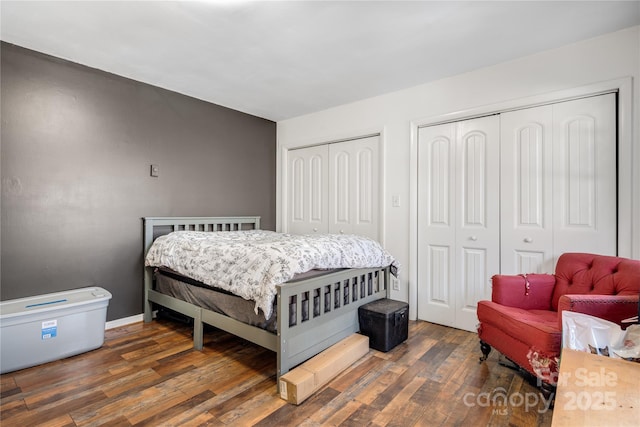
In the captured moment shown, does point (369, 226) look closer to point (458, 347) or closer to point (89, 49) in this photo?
point (458, 347)

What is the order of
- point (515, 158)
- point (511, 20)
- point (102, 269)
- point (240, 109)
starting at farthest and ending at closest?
point (240, 109), point (102, 269), point (515, 158), point (511, 20)

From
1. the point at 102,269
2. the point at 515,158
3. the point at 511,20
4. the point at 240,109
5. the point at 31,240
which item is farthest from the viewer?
the point at 240,109

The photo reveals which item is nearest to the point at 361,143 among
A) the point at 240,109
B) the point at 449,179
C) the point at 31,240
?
the point at 449,179

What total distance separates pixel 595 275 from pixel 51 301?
12.5 feet

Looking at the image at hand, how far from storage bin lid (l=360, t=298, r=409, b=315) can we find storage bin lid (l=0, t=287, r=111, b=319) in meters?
2.09

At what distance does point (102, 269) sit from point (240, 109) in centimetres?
231

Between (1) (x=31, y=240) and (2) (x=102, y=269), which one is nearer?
(1) (x=31, y=240)

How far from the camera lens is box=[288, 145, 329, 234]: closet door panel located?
402cm

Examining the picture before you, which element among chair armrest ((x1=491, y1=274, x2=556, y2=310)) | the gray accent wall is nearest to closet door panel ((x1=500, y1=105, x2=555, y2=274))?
chair armrest ((x1=491, y1=274, x2=556, y2=310))

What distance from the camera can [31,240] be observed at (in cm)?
248

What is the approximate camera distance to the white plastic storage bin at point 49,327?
2082 mm

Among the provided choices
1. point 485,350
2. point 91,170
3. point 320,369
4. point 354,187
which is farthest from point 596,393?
point 91,170

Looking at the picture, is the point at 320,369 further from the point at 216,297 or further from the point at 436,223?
the point at 436,223

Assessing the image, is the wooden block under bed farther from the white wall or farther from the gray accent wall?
the gray accent wall
